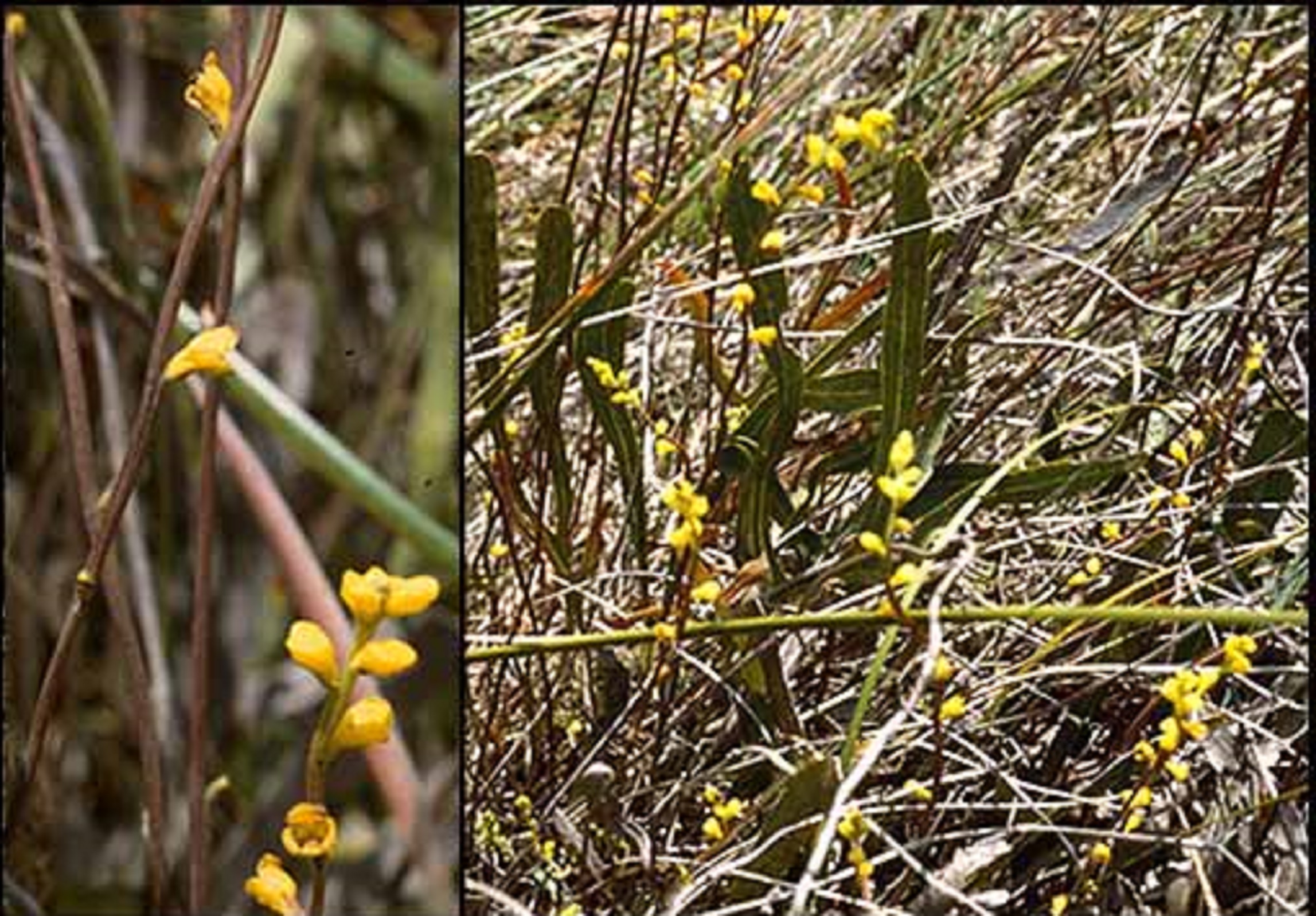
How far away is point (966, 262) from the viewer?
45 cm

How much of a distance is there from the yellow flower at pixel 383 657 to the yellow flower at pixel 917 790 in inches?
4.0

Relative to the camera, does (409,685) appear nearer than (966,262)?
No

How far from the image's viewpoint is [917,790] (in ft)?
1.37

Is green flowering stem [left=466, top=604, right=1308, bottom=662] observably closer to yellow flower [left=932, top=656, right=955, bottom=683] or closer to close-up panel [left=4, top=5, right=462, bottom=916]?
yellow flower [left=932, top=656, right=955, bottom=683]

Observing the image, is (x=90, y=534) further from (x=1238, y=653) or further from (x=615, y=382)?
(x=1238, y=653)

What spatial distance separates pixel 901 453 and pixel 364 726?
11cm

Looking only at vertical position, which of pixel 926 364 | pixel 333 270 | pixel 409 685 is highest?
pixel 926 364

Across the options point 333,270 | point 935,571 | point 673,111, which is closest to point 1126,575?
point 935,571

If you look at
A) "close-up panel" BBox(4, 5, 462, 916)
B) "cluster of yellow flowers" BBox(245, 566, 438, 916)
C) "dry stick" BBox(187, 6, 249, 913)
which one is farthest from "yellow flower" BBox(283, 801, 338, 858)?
"close-up panel" BBox(4, 5, 462, 916)

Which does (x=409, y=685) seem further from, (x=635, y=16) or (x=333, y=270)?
(x=635, y=16)

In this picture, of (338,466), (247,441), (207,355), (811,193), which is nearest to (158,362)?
(207,355)

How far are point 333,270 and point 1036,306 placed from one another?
56cm

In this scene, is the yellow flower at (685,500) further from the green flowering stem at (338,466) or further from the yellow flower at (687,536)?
the green flowering stem at (338,466)

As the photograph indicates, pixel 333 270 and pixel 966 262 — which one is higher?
pixel 966 262
